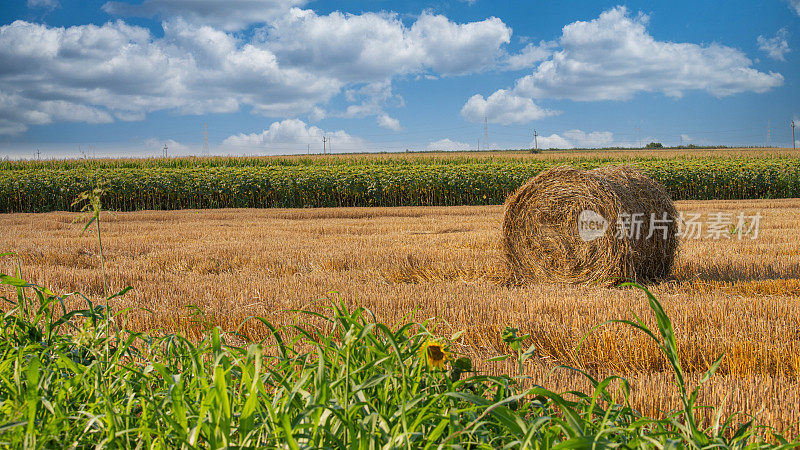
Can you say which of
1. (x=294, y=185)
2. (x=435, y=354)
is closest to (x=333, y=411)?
(x=435, y=354)

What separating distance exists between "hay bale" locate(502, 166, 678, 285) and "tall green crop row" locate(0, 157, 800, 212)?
1819cm

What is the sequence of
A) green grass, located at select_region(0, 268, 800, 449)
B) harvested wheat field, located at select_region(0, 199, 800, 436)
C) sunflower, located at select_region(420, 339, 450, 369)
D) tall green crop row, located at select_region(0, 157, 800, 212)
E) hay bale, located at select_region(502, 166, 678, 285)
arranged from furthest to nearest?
tall green crop row, located at select_region(0, 157, 800, 212), hay bale, located at select_region(502, 166, 678, 285), harvested wheat field, located at select_region(0, 199, 800, 436), sunflower, located at select_region(420, 339, 450, 369), green grass, located at select_region(0, 268, 800, 449)

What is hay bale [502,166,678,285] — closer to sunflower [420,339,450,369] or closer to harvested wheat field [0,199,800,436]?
harvested wheat field [0,199,800,436]

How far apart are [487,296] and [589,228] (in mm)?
1822

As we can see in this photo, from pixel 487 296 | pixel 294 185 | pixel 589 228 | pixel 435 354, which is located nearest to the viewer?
pixel 435 354

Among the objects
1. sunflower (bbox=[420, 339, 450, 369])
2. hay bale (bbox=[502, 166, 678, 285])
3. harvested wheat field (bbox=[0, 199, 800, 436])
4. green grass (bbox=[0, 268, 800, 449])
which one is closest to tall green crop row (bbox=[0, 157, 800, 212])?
harvested wheat field (bbox=[0, 199, 800, 436])

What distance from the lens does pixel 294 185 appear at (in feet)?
81.4

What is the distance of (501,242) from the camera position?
22.2 ft

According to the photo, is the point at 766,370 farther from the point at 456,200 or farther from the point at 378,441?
the point at 456,200

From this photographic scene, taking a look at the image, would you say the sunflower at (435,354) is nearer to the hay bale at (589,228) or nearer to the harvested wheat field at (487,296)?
the harvested wheat field at (487,296)

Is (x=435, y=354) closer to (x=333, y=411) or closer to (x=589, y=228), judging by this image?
(x=333, y=411)

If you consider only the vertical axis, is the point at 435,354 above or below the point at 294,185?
below

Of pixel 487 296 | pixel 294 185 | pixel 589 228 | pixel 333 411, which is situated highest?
pixel 294 185

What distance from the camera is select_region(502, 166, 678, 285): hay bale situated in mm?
6090
